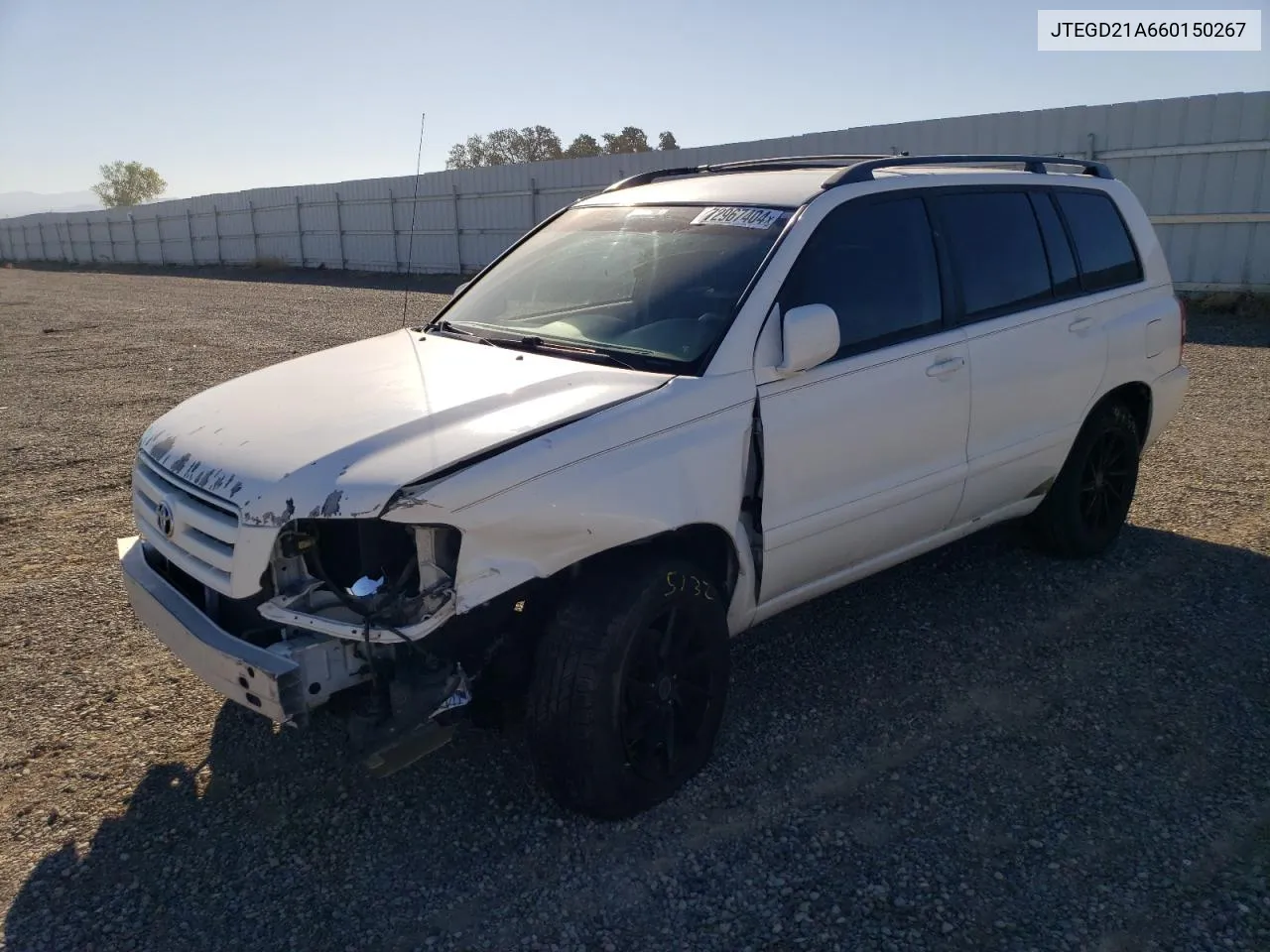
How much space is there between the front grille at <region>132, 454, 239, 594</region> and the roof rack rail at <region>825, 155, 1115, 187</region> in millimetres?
2475

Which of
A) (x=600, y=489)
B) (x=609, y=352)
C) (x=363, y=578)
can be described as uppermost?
(x=609, y=352)

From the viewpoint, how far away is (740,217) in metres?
3.77

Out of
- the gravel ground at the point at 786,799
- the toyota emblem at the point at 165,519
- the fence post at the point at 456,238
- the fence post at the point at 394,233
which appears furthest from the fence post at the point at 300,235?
the toyota emblem at the point at 165,519

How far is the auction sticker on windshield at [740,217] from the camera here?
3682mm

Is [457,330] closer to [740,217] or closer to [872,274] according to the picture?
[740,217]

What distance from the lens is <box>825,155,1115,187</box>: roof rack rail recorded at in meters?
3.88

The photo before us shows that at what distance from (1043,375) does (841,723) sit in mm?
1905

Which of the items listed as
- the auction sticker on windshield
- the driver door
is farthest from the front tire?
the auction sticker on windshield

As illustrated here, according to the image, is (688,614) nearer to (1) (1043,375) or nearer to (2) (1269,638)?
(1) (1043,375)

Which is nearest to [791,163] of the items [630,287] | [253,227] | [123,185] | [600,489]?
[630,287]

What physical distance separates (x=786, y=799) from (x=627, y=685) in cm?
70

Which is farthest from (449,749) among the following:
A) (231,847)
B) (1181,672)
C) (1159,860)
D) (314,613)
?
(1181,672)

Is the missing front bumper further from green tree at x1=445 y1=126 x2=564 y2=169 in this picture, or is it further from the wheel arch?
green tree at x1=445 y1=126 x2=564 y2=169

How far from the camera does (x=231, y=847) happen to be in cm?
304
